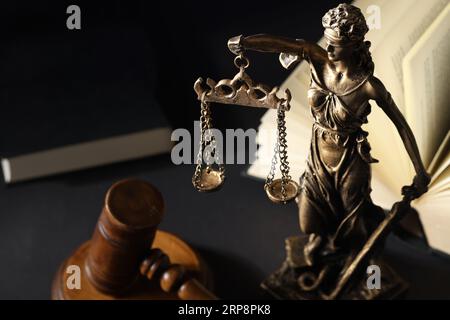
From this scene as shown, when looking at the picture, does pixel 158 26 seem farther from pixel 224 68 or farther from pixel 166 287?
pixel 166 287

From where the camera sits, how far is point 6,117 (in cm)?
181

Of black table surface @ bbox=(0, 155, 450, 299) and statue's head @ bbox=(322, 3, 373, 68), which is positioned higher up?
statue's head @ bbox=(322, 3, 373, 68)

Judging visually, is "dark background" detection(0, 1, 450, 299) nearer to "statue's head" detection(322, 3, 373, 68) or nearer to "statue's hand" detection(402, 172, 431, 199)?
"statue's hand" detection(402, 172, 431, 199)

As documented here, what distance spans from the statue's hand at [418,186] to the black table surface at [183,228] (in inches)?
13.3

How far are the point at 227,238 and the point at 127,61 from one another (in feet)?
1.54

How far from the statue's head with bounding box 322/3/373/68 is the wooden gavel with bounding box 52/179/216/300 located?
0.47 meters

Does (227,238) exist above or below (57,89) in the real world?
below

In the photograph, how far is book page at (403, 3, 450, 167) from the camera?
1440 mm

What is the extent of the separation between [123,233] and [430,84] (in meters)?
0.60

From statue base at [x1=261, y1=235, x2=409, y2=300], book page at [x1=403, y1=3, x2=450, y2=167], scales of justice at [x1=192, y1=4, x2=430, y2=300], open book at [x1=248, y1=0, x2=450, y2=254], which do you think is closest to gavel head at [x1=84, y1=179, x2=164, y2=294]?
scales of justice at [x1=192, y1=4, x2=430, y2=300]

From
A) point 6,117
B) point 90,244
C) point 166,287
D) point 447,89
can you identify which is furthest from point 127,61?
point 447,89

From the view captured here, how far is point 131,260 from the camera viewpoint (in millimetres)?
1471

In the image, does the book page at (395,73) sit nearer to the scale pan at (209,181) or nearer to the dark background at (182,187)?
the dark background at (182,187)

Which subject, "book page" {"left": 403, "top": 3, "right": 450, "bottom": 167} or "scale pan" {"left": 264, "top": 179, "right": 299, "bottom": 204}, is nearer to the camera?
"scale pan" {"left": 264, "top": 179, "right": 299, "bottom": 204}
